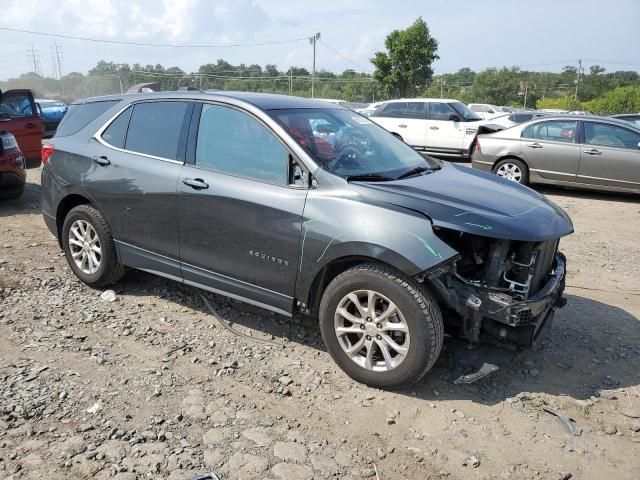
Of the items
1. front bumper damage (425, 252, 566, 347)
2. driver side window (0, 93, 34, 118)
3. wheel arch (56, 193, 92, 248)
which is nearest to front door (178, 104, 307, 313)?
front bumper damage (425, 252, 566, 347)

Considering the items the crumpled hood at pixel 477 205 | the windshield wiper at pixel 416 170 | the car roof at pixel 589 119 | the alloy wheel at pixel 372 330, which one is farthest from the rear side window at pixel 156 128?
the car roof at pixel 589 119

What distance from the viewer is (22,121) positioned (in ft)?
30.4

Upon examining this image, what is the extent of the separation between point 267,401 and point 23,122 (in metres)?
8.16

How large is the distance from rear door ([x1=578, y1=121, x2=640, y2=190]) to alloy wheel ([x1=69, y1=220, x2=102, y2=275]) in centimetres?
818

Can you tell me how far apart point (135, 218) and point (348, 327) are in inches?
79.6

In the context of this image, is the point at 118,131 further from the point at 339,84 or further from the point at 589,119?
the point at 339,84

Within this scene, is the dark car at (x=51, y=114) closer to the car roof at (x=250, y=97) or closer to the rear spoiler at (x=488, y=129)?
the rear spoiler at (x=488, y=129)

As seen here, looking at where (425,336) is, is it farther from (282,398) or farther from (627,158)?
(627,158)

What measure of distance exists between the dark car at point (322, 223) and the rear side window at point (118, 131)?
0.4 inches

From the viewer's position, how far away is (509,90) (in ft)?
207

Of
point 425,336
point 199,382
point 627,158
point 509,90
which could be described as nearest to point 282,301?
point 199,382

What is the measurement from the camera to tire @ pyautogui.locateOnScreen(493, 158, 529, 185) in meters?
10.1

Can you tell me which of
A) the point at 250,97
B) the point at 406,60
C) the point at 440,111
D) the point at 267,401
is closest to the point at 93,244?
the point at 250,97

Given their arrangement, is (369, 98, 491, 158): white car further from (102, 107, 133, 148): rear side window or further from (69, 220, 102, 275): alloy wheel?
(69, 220, 102, 275): alloy wheel
